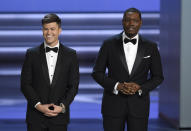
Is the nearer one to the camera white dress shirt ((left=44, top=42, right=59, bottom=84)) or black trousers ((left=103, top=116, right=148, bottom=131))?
white dress shirt ((left=44, top=42, right=59, bottom=84))

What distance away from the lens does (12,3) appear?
25.0ft

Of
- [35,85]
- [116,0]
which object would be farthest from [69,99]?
[116,0]

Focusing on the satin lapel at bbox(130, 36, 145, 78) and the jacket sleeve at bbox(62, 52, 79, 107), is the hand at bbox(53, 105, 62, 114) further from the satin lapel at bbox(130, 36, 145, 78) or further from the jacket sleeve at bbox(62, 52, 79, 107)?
the satin lapel at bbox(130, 36, 145, 78)

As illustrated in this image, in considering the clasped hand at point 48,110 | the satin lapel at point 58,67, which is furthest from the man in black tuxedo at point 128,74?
the clasped hand at point 48,110

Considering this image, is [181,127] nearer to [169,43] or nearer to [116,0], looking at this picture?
[169,43]

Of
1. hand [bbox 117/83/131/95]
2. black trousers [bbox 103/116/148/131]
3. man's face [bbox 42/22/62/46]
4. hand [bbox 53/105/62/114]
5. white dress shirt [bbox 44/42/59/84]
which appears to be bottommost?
black trousers [bbox 103/116/148/131]

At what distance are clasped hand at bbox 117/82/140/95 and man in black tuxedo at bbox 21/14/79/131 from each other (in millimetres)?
363

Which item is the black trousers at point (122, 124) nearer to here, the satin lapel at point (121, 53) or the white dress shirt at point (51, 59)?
the satin lapel at point (121, 53)

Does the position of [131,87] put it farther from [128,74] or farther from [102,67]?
[102,67]

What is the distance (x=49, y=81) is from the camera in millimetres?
3533

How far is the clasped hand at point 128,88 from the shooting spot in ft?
12.0

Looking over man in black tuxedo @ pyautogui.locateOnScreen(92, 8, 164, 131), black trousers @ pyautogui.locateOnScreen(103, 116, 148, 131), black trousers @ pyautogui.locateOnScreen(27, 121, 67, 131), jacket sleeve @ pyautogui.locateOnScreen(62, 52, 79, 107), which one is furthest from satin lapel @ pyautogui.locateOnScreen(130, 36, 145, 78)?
black trousers @ pyautogui.locateOnScreen(27, 121, 67, 131)

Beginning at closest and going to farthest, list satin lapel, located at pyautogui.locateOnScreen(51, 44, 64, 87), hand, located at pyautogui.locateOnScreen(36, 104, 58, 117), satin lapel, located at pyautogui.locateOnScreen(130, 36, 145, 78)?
1. hand, located at pyautogui.locateOnScreen(36, 104, 58, 117)
2. satin lapel, located at pyautogui.locateOnScreen(51, 44, 64, 87)
3. satin lapel, located at pyautogui.locateOnScreen(130, 36, 145, 78)

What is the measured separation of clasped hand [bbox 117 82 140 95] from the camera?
3654 millimetres
